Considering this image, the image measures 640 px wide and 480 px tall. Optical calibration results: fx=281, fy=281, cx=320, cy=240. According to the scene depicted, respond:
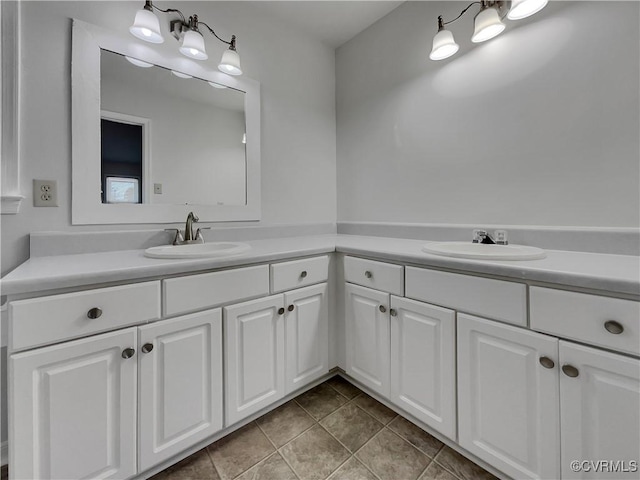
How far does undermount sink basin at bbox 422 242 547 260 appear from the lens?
1026mm

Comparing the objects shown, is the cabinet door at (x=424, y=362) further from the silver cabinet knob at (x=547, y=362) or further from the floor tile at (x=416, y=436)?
the silver cabinet knob at (x=547, y=362)

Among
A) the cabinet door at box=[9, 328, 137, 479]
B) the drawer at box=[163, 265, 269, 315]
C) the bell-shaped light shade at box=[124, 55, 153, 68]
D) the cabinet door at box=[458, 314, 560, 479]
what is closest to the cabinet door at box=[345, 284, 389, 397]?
the cabinet door at box=[458, 314, 560, 479]

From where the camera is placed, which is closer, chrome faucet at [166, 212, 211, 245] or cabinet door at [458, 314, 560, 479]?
cabinet door at [458, 314, 560, 479]

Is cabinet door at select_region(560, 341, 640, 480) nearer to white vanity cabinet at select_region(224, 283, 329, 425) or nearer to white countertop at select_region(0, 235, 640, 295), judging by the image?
white countertop at select_region(0, 235, 640, 295)

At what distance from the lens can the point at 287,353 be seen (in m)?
1.39

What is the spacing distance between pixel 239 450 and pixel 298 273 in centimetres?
80

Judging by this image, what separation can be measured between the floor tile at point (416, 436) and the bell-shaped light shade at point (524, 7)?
1877 mm

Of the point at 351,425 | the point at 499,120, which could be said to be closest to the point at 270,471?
A: the point at 351,425

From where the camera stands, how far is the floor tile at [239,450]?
1.12 metres

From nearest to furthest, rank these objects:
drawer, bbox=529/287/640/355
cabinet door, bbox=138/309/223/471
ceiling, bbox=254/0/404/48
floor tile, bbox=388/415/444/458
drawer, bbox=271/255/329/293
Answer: drawer, bbox=529/287/640/355 → cabinet door, bbox=138/309/223/471 → floor tile, bbox=388/415/444/458 → drawer, bbox=271/255/329/293 → ceiling, bbox=254/0/404/48

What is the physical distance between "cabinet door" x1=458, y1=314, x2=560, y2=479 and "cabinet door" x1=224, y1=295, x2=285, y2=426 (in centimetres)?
79

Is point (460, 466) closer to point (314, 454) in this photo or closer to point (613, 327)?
point (314, 454)

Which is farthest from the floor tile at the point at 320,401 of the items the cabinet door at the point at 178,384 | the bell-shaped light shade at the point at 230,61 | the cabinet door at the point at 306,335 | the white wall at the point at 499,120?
the bell-shaped light shade at the point at 230,61

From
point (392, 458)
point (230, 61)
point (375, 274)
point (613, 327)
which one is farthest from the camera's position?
point (230, 61)
